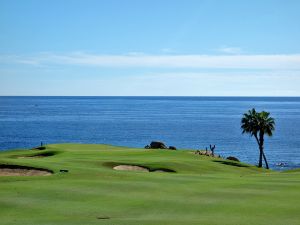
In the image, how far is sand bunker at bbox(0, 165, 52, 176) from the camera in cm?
3247

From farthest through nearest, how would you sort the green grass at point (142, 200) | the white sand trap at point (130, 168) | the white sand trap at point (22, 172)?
1. the white sand trap at point (130, 168)
2. the white sand trap at point (22, 172)
3. the green grass at point (142, 200)

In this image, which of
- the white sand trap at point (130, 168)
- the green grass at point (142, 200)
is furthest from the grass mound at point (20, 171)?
the white sand trap at point (130, 168)

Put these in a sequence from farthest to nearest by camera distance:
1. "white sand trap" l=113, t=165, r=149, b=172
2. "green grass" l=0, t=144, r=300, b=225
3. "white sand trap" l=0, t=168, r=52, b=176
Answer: "white sand trap" l=113, t=165, r=149, b=172
"white sand trap" l=0, t=168, r=52, b=176
"green grass" l=0, t=144, r=300, b=225

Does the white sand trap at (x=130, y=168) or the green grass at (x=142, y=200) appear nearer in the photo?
the green grass at (x=142, y=200)

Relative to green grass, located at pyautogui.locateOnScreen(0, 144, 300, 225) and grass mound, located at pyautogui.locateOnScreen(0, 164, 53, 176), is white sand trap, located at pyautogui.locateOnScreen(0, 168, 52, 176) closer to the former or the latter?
grass mound, located at pyautogui.locateOnScreen(0, 164, 53, 176)

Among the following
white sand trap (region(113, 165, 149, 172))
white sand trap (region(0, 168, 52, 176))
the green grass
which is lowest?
white sand trap (region(113, 165, 149, 172))

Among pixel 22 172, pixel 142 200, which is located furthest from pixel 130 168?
pixel 142 200

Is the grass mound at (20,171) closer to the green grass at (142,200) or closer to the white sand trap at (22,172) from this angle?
the white sand trap at (22,172)

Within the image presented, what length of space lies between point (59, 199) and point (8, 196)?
2.50 m

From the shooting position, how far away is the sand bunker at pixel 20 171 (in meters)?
32.5

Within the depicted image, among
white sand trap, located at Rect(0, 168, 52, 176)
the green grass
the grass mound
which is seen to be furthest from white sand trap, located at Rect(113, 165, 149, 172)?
white sand trap, located at Rect(0, 168, 52, 176)

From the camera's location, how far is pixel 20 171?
110 feet

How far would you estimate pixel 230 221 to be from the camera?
56.6 feet

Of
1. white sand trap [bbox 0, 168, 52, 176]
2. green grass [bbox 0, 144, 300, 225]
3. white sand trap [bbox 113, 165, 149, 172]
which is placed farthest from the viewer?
white sand trap [bbox 113, 165, 149, 172]
